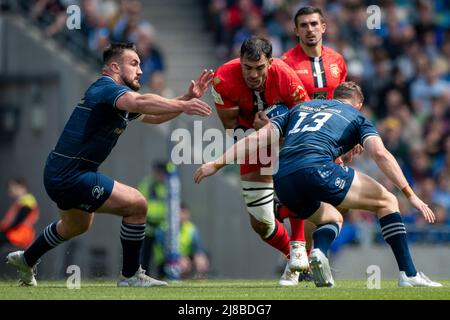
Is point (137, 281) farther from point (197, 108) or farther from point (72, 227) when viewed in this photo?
point (197, 108)

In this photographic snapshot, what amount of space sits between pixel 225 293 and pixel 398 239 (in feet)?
5.66

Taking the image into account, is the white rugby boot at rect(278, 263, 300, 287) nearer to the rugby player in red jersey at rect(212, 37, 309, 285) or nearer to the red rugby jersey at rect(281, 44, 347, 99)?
the rugby player in red jersey at rect(212, 37, 309, 285)

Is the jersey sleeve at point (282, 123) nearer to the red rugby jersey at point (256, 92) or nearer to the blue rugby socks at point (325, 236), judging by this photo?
the red rugby jersey at point (256, 92)

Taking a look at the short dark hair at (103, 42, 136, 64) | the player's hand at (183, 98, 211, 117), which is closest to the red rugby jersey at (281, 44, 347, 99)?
the short dark hair at (103, 42, 136, 64)

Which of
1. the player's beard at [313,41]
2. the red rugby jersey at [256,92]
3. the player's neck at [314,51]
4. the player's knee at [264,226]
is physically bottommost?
the player's knee at [264,226]

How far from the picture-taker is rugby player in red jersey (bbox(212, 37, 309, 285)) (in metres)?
12.4

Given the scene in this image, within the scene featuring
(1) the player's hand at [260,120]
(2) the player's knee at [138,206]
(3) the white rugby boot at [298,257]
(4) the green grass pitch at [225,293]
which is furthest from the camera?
(1) the player's hand at [260,120]

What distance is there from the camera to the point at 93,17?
23.2 metres

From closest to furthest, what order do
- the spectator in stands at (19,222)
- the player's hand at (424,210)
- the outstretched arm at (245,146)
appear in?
the player's hand at (424,210) → the outstretched arm at (245,146) → the spectator in stands at (19,222)

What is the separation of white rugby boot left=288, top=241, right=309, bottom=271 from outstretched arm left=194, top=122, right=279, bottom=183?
1.23 metres

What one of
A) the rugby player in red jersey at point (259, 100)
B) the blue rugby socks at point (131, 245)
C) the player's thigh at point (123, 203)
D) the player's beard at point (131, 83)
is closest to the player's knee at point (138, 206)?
the player's thigh at point (123, 203)

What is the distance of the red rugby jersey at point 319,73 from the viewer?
1351cm
